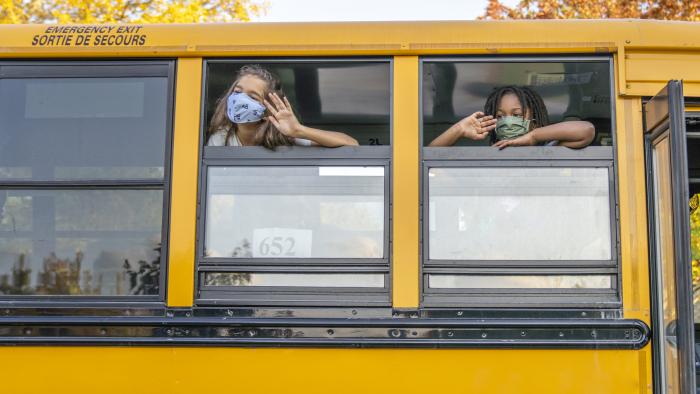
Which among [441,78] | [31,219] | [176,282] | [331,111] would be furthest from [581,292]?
[31,219]

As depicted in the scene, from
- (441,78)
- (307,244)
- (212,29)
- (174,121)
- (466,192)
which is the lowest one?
(307,244)

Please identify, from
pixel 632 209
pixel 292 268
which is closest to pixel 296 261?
pixel 292 268

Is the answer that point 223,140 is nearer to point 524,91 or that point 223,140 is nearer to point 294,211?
point 294,211

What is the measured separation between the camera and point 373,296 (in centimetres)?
297

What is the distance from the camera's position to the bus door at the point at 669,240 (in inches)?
104

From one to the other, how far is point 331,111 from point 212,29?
647 millimetres

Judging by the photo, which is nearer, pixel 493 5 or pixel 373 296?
pixel 373 296

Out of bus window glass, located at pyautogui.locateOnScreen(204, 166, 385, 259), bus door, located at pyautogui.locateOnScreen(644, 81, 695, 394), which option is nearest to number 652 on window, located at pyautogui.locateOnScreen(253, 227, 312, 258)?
bus window glass, located at pyautogui.locateOnScreen(204, 166, 385, 259)

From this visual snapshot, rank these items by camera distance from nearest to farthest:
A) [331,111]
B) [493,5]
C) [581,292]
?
[581,292] < [331,111] < [493,5]

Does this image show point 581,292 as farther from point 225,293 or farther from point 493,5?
point 493,5

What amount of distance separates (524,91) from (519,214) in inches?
22.2

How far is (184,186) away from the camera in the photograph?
3.04 m

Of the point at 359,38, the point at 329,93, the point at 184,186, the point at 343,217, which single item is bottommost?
the point at 343,217

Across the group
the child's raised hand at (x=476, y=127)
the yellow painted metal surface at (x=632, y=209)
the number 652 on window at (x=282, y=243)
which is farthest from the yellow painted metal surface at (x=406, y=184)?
the yellow painted metal surface at (x=632, y=209)
